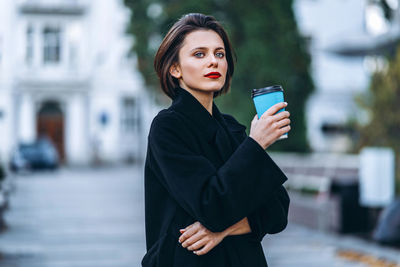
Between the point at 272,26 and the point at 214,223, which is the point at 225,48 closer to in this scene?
the point at 214,223

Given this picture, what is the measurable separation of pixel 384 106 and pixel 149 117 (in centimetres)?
2712

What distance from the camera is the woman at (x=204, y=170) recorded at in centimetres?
187

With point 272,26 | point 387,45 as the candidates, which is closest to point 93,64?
point 272,26

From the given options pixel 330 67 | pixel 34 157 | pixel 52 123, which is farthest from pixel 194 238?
pixel 52 123

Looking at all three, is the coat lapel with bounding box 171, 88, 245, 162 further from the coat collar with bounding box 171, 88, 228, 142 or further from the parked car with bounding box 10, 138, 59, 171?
the parked car with bounding box 10, 138, 59, 171

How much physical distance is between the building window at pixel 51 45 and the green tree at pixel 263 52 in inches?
764

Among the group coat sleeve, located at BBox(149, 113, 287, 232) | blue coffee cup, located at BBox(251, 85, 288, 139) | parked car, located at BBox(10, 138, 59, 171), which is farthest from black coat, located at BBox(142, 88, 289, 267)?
parked car, located at BBox(10, 138, 59, 171)

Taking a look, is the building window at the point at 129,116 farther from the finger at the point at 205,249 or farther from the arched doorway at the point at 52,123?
the finger at the point at 205,249

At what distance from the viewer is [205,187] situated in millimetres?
1866

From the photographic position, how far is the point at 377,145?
12836 mm

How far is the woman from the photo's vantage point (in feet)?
6.13

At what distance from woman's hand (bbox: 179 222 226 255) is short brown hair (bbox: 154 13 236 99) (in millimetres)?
506

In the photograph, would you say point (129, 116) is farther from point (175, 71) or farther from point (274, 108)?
point (274, 108)

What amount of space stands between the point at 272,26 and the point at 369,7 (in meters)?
8.21
